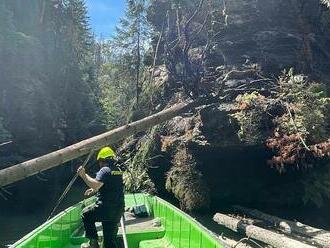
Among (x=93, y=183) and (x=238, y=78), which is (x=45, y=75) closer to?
(x=238, y=78)

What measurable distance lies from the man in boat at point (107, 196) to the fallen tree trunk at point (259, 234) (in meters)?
Answer: 4.92

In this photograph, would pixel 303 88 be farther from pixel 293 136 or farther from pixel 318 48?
pixel 318 48

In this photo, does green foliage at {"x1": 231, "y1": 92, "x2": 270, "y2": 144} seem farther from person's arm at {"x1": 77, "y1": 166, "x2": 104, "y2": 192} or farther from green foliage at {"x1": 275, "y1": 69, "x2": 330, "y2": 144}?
person's arm at {"x1": 77, "y1": 166, "x2": 104, "y2": 192}

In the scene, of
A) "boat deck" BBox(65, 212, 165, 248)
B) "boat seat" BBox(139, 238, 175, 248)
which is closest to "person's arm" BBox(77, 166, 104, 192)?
"boat deck" BBox(65, 212, 165, 248)

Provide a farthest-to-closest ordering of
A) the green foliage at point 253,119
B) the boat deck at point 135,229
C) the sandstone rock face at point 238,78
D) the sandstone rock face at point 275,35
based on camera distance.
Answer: the sandstone rock face at point 275,35 < the sandstone rock face at point 238,78 < the green foliage at point 253,119 < the boat deck at point 135,229

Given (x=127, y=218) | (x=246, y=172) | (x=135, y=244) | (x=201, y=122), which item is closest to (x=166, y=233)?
(x=135, y=244)

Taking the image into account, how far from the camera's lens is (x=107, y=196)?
26.1ft

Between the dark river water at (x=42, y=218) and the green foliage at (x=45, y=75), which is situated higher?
the green foliage at (x=45, y=75)

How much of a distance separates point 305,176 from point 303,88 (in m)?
3.55

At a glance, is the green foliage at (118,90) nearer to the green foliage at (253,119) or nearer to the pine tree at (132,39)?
the pine tree at (132,39)

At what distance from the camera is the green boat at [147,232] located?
768cm

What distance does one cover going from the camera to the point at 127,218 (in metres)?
11.8

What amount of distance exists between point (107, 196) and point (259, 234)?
5997mm

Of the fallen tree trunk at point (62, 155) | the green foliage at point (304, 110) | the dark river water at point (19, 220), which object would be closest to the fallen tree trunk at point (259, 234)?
the green foliage at point (304, 110)
